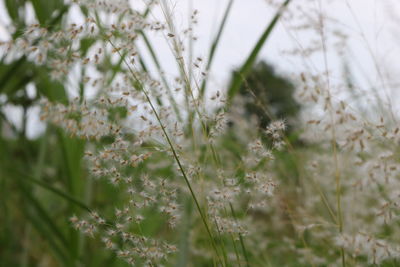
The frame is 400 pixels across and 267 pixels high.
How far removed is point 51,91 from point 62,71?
0.66 metres

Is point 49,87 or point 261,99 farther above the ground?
point 49,87

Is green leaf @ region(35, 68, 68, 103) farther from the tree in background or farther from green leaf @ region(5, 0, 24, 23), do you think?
the tree in background

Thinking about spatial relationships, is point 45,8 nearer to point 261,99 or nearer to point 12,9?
point 12,9

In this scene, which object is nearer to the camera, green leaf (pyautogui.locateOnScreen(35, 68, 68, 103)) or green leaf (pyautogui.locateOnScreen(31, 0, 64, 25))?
green leaf (pyautogui.locateOnScreen(31, 0, 64, 25))

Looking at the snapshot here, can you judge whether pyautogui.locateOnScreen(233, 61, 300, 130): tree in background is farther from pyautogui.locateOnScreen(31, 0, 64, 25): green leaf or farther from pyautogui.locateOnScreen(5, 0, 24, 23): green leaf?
pyautogui.locateOnScreen(5, 0, 24, 23): green leaf

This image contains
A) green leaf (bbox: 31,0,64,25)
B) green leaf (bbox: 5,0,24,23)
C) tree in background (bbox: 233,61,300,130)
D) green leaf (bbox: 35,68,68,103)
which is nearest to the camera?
tree in background (bbox: 233,61,300,130)

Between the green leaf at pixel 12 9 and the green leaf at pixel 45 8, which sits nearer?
the green leaf at pixel 45 8

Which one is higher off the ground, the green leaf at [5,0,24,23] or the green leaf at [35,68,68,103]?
the green leaf at [5,0,24,23]

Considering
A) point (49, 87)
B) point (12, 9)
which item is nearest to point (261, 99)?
point (49, 87)

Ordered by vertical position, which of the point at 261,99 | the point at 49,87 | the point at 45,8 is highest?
the point at 45,8

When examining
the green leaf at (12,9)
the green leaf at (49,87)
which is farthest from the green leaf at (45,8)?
the green leaf at (49,87)

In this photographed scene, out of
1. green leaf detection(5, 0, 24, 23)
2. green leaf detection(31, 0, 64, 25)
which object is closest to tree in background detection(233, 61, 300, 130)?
green leaf detection(31, 0, 64, 25)

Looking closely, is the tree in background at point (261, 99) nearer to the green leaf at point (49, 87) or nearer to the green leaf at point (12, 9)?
the green leaf at point (49, 87)

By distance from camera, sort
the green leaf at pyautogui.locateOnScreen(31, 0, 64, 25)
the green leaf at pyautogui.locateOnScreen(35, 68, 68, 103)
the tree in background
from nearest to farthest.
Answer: the tree in background
the green leaf at pyautogui.locateOnScreen(31, 0, 64, 25)
the green leaf at pyautogui.locateOnScreen(35, 68, 68, 103)
